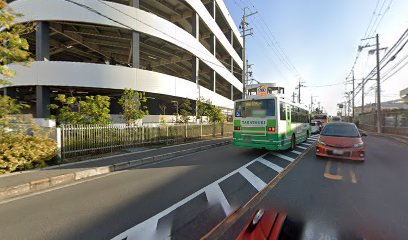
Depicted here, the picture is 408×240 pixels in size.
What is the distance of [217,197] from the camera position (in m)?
4.33

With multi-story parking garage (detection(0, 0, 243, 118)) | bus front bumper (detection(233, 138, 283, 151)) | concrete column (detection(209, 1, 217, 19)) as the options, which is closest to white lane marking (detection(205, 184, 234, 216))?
bus front bumper (detection(233, 138, 283, 151))

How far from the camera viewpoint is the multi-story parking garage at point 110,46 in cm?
1388

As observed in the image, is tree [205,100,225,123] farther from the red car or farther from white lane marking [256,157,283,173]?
the red car

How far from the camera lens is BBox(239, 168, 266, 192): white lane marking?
502cm

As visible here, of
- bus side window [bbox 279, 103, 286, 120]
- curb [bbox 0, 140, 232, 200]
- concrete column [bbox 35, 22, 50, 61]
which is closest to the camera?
curb [bbox 0, 140, 232, 200]

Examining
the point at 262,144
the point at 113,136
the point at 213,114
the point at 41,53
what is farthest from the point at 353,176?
the point at 41,53

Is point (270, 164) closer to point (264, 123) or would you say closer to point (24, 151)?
point (264, 123)

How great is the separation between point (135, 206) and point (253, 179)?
10.7 ft

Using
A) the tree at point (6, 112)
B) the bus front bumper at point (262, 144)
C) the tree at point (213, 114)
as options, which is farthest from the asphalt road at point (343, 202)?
the tree at point (213, 114)

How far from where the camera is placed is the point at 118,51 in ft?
78.8

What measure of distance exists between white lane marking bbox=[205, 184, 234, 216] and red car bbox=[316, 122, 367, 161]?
529 cm

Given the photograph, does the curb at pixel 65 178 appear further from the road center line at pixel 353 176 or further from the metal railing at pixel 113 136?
the road center line at pixel 353 176

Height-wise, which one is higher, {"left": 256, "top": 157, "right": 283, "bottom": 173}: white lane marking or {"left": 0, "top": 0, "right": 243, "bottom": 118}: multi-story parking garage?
{"left": 0, "top": 0, "right": 243, "bottom": 118}: multi-story parking garage

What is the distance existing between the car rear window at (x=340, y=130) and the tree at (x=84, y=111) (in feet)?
34.6
